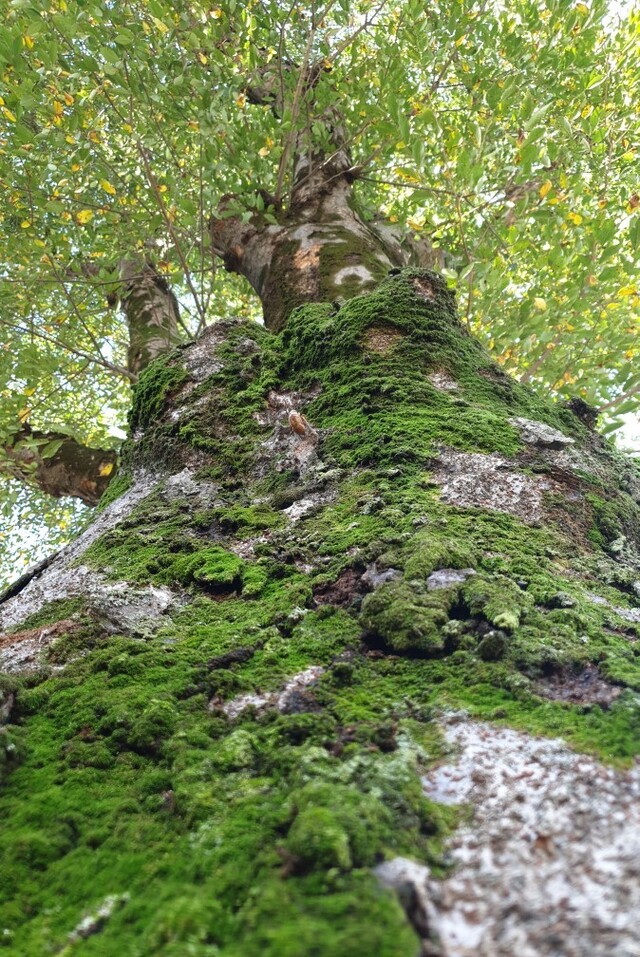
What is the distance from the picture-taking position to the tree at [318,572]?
3.20 ft

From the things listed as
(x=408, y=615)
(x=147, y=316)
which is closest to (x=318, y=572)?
(x=408, y=615)

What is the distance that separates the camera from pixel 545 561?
1966mm

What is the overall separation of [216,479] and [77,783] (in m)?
1.56

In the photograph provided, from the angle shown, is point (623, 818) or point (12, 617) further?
point (12, 617)

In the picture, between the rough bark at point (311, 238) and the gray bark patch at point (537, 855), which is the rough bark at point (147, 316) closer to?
the rough bark at point (311, 238)

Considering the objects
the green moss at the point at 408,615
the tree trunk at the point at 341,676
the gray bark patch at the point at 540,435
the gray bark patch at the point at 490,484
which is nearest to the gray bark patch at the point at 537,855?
the tree trunk at the point at 341,676

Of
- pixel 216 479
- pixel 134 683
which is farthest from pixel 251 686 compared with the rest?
pixel 216 479

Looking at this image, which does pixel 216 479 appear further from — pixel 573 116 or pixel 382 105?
pixel 573 116

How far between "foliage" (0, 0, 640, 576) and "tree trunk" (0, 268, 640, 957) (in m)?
1.65

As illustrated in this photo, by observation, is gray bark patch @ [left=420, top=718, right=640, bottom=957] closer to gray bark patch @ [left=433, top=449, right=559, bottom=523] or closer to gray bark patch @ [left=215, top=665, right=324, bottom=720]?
gray bark patch @ [left=215, top=665, right=324, bottom=720]

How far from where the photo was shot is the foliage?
419cm

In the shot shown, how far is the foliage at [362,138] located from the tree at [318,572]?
0.06 metres

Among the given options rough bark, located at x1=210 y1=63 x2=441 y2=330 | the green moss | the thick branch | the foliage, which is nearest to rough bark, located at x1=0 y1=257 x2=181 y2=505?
the thick branch

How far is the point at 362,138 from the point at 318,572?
556cm
